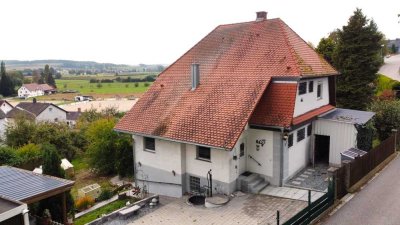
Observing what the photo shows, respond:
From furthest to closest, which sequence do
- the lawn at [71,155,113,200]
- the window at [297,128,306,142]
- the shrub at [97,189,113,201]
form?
1. the lawn at [71,155,113,200]
2. the shrub at [97,189,113,201]
3. the window at [297,128,306,142]

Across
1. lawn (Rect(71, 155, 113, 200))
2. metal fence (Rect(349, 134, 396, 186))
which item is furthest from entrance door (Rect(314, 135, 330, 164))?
lawn (Rect(71, 155, 113, 200))

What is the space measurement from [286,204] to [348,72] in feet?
57.4

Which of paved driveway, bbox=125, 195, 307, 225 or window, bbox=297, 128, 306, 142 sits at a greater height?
window, bbox=297, 128, 306, 142

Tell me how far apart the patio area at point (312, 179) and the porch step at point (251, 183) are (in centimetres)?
A: 123

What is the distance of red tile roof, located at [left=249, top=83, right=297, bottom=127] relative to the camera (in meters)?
16.3

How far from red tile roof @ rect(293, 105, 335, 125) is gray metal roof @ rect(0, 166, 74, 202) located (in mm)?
10718

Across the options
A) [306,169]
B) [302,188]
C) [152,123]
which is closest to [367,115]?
[306,169]

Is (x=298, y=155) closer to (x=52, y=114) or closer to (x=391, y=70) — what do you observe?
(x=391, y=70)

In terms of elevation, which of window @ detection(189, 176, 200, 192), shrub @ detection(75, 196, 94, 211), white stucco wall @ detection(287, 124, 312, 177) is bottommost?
shrub @ detection(75, 196, 94, 211)

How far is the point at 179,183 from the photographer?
17891 millimetres

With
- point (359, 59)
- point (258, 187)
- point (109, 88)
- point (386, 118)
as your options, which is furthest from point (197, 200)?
point (109, 88)

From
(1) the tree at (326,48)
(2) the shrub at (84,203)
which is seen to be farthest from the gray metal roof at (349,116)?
(1) the tree at (326,48)

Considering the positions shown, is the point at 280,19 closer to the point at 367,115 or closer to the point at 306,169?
the point at 367,115

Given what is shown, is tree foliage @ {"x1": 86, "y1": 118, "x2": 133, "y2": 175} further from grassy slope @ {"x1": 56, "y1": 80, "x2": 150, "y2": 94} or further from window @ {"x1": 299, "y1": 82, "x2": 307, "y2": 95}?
grassy slope @ {"x1": 56, "y1": 80, "x2": 150, "y2": 94}
